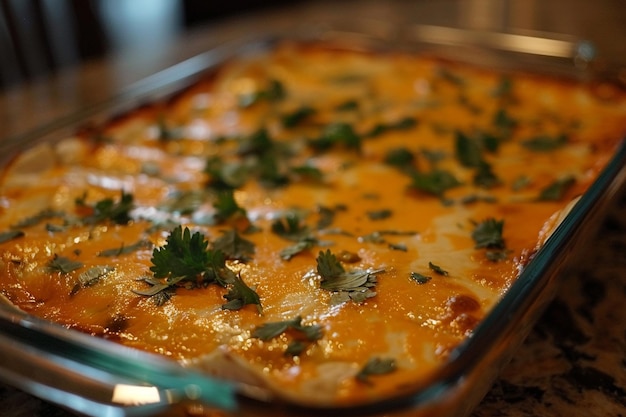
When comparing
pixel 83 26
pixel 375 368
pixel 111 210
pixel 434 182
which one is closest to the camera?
pixel 375 368

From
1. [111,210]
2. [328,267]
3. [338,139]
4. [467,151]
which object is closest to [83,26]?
[338,139]

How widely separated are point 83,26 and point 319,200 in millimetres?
2888

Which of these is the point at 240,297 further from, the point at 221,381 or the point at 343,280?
the point at 221,381

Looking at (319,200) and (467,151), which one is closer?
(319,200)

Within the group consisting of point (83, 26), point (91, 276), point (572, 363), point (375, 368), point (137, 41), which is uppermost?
point (83, 26)

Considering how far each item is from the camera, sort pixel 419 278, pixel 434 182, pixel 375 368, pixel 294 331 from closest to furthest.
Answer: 1. pixel 375 368
2. pixel 294 331
3. pixel 419 278
4. pixel 434 182

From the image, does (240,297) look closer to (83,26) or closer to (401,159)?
(401,159)

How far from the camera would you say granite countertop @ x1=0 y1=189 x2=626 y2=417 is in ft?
4.15

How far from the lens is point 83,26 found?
13.1 feet

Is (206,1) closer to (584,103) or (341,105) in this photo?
(341,105)

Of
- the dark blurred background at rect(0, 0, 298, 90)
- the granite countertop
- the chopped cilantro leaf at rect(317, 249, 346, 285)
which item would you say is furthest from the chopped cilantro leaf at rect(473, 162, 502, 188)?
the dark blurred background at rect(0, 0, 298, 90)

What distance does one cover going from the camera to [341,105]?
7.54ft

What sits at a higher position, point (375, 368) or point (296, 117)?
point (296, 117)

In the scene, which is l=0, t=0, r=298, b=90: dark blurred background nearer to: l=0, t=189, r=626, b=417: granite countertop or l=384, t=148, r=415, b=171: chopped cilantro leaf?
l=384, t=148, r=415, b=171: chopped cilantro leaf
